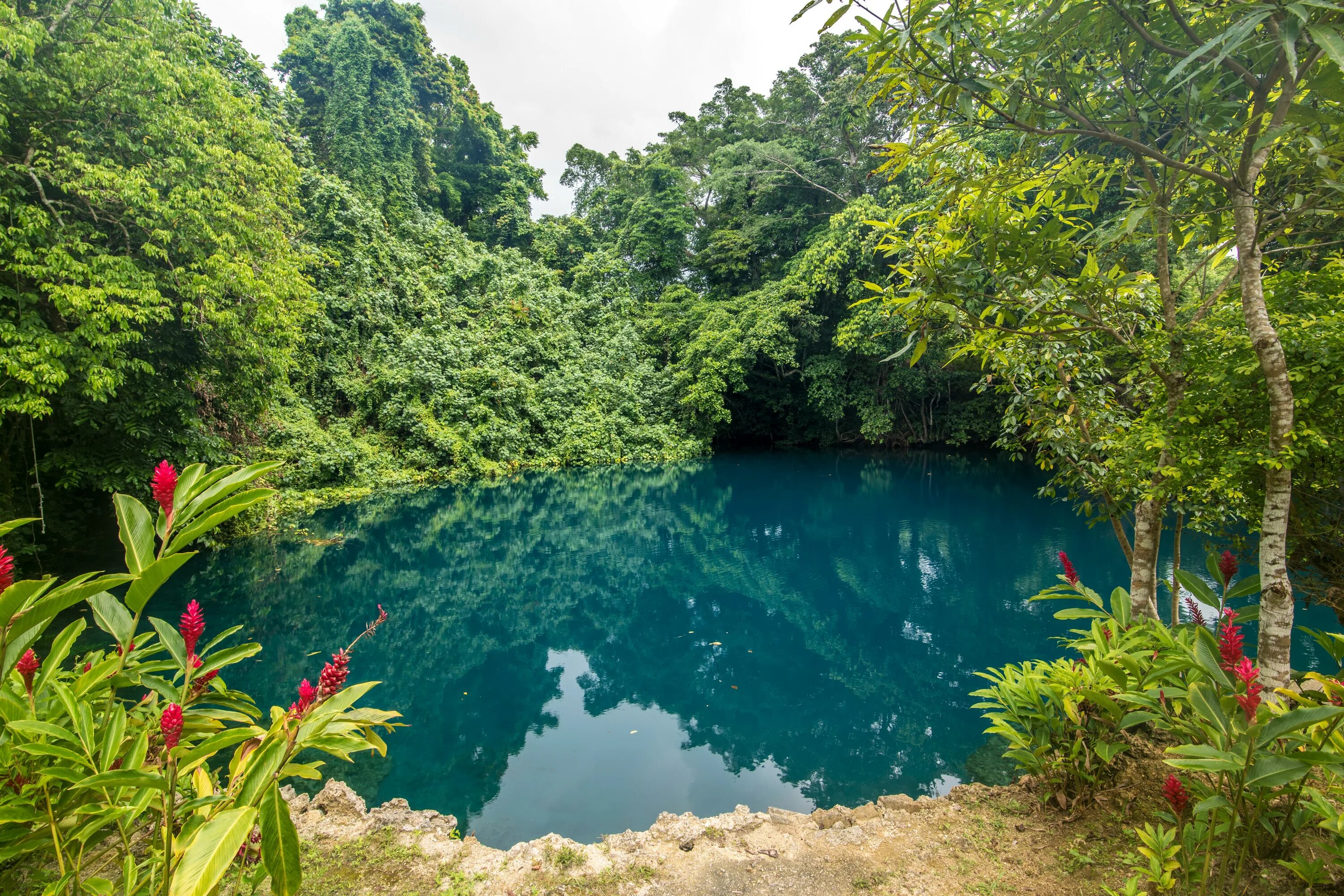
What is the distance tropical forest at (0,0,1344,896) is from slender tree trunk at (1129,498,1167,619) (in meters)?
0.03

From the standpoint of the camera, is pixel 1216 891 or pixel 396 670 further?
pixel 396 670

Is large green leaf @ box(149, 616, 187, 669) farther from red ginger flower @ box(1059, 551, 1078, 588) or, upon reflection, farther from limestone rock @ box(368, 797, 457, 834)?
red ginger flower @ box(1059, 551, 1078, 588)

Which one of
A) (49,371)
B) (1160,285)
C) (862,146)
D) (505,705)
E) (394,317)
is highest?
(862,146)

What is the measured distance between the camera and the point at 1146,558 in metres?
2.76

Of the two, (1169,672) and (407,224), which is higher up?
(407,224)

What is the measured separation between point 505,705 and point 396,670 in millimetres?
1157

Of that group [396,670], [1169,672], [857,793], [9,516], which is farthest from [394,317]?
[1169,672]

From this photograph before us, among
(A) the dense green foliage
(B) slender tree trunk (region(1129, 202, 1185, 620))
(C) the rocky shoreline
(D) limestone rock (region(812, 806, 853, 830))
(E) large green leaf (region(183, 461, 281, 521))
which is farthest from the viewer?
(A) the dense green foliage

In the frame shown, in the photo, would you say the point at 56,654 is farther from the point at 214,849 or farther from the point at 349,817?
the point at 349,817

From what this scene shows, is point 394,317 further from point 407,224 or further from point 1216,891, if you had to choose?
point 1216,891

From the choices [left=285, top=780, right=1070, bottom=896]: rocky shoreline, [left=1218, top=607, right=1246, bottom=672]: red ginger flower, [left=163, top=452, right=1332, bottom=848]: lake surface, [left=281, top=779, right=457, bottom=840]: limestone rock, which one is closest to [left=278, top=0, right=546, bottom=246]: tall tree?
[left=163, top=452, right=1332, bottom=848]: lake surface

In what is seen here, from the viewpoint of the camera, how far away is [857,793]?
333 centimetres

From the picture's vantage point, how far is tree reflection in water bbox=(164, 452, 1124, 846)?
11.8ft

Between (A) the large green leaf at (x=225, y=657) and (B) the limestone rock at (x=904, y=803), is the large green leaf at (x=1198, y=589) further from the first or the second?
(A) the large green leaf at (x=225, y=657)
